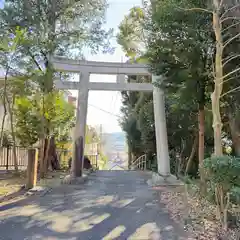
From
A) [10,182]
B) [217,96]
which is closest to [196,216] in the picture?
[217,96]

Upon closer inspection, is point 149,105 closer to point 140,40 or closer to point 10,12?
point 140,40

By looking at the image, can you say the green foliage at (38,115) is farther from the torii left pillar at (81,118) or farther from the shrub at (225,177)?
the shrub at (225,177)

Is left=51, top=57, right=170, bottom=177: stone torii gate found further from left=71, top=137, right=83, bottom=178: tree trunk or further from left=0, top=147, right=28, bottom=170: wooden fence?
left=0, top=147, right=28, bottom=170: wooden fence

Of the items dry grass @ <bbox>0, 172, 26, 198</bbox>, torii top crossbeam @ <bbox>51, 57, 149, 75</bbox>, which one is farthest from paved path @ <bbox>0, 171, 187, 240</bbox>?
torii top crossbeam @ <bbox>51, 57, 149, 75</bbox>

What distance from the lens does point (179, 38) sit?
5.20 m

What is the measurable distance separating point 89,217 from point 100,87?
4902 mm

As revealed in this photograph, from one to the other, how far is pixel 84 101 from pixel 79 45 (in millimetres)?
1921

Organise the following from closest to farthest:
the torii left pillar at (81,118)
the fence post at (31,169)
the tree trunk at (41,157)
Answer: the fence post at (31,169) < the tree trunk at (41,157) < the torii left pillar at (81,118)

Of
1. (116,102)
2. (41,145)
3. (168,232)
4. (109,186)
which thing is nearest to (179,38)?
(168,232)

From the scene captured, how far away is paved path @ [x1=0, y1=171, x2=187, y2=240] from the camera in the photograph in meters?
3.55

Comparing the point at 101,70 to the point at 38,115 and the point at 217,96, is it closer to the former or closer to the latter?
the point at 38,115

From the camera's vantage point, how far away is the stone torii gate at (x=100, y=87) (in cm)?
804

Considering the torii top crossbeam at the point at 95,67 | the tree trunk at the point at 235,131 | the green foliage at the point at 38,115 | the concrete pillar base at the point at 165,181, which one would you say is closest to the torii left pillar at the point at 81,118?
the torii top crossbeam at the point at 95,67

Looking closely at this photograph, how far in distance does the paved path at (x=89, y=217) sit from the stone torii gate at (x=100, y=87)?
2007 millimetres
